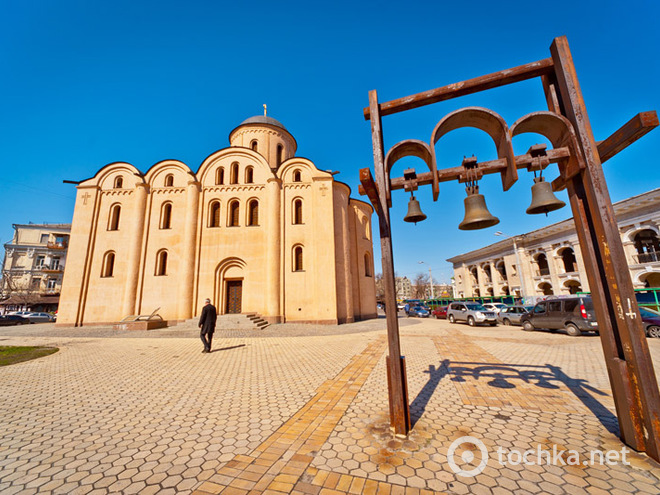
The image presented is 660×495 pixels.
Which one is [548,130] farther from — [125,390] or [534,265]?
[534,265]

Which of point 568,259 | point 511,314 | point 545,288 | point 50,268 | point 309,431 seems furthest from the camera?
point 50,268

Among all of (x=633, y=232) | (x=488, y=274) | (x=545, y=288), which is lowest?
(x=545, y=288)

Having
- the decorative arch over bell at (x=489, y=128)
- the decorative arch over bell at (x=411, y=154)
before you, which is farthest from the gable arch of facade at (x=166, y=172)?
the decorative arch over bell at (x=489, y=128)

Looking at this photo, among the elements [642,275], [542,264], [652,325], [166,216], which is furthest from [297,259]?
[542,264]

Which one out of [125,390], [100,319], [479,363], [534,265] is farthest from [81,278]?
[534,265]

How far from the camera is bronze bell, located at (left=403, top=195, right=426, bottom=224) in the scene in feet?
13.0

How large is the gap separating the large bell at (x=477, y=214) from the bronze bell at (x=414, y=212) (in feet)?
1.90

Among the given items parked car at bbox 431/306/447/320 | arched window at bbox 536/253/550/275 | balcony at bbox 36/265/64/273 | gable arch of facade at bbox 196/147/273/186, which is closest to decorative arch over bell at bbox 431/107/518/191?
gable arch of facade at bbox 196/147/273/186

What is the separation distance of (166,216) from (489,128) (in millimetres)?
21108

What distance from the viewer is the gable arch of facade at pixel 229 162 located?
64.8 feet

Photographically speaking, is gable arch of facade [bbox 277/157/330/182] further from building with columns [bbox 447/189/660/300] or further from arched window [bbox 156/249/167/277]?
building with columns [bbox 447/189/660/300]

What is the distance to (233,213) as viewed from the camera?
1941 cm

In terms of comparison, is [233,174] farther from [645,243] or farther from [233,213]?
[645,243]

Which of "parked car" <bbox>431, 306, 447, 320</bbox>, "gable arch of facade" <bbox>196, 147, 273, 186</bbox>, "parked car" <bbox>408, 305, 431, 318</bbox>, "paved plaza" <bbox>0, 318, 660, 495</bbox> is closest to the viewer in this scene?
"paved plaza" <bbox>0, 318, 660, 495</bbox>
